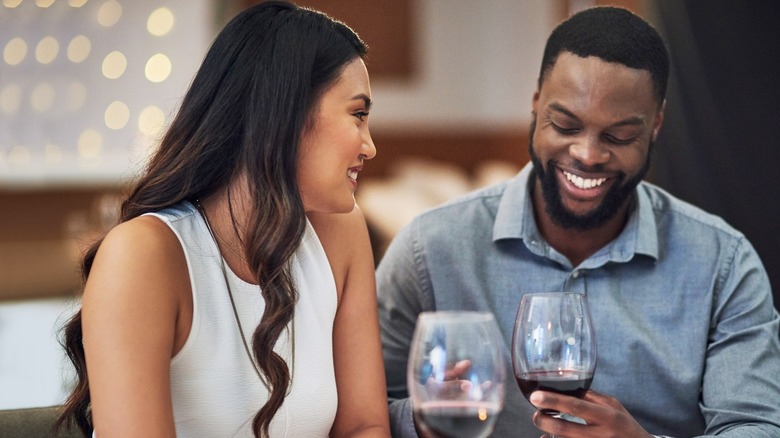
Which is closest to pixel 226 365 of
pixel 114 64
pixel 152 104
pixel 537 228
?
pixel 537 228

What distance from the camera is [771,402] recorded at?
1.76 m

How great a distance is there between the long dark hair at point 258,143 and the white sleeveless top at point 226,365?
0.03 meters

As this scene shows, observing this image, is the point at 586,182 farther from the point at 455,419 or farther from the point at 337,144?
the point at 455,419

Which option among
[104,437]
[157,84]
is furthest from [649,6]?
[157,84]

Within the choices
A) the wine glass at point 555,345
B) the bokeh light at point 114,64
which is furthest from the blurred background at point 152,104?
the wine glass at point 555,345

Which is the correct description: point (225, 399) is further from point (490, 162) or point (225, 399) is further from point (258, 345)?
point (490, 162)

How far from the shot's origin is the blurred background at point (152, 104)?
19.4 feet

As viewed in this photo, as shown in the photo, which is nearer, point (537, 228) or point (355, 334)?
point (355, 334)

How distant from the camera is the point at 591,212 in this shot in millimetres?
1910

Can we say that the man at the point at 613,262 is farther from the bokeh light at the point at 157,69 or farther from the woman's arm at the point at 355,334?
the bokeh light at the point at 157,69

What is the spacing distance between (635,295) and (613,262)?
0.08 metres

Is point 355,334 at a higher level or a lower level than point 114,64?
higher

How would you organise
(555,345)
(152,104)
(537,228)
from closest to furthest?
(555,345) → (537,228) → (152,104)

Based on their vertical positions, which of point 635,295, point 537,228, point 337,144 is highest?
point 337,144
